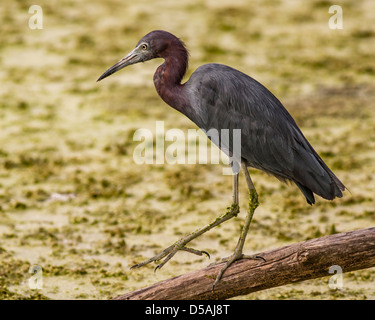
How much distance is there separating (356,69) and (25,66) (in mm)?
5778

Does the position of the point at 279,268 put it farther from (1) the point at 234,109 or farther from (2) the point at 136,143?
(2) the point at 136,143

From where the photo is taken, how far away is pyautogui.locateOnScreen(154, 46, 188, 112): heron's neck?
5.91m

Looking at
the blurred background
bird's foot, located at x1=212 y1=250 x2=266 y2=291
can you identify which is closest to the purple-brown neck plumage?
bird's foot, located at x1=212 y1=250 x2=266 y2=291

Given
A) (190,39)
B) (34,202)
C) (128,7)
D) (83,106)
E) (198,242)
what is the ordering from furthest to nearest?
1. (128,7)
2. (190,39)
3. (83,106)
4. (34,202)
5. (198,242)

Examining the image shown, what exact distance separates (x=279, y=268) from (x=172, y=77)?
167cm

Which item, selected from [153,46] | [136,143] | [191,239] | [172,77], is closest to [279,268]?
[191,239]

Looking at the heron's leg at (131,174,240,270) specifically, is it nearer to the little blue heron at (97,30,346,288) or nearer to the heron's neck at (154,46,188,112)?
the little blue heron at (97,30,346,288)

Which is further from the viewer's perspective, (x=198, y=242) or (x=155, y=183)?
(x=155, y=183)

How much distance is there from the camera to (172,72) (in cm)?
591

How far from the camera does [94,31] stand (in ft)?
49.6

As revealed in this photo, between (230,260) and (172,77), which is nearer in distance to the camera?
(230,260)
